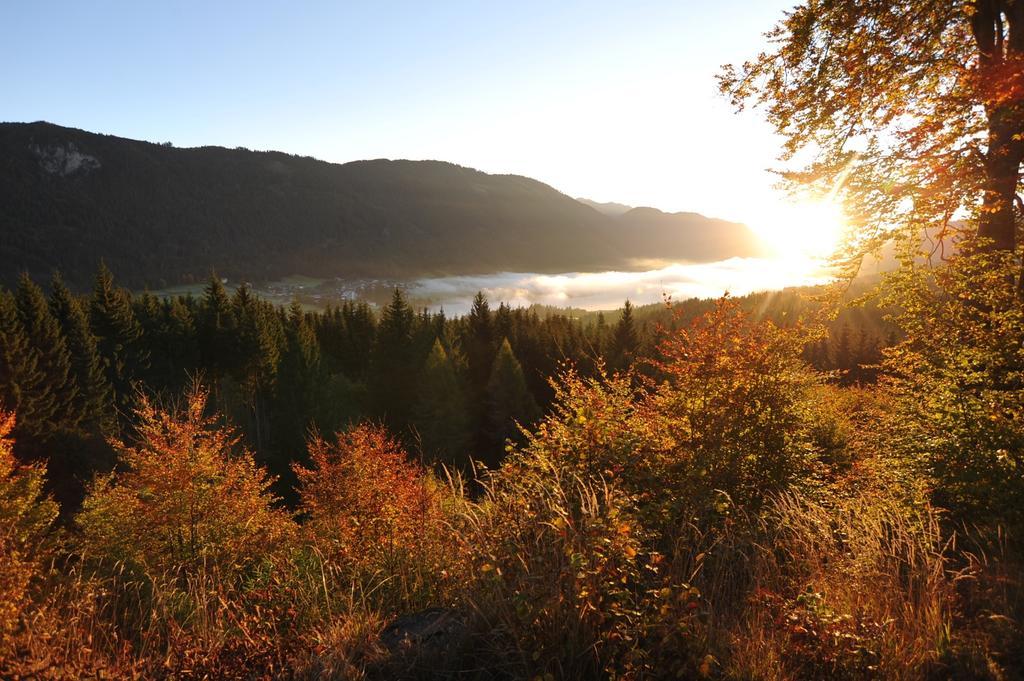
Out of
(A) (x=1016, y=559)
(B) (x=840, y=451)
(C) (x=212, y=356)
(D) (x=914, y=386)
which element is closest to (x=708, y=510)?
(A) (x=1016, y=559)

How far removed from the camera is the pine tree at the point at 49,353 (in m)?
32.9

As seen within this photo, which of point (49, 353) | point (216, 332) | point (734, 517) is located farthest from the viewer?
point (216, 332)

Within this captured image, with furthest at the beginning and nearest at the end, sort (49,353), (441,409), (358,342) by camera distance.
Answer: (358,342), (441,409), (49,353)

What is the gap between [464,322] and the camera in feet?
210

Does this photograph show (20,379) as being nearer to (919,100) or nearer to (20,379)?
(20,379)

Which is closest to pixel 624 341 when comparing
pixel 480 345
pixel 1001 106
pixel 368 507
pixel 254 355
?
pixel 480 345

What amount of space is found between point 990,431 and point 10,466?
23860 millimetres

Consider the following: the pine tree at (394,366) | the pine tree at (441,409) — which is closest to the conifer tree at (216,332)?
the pine tree at (394,366)

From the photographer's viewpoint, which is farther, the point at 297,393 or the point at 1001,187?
the point at 297,393

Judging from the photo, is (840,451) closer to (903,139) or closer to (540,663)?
(903,139)

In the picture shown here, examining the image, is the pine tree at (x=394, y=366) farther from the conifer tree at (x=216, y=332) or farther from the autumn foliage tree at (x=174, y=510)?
the autumn foliage tree at (x=174, y=510)

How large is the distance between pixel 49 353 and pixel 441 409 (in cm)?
2629

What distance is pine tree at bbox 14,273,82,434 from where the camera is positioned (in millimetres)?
32938

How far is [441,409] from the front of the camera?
130ft
